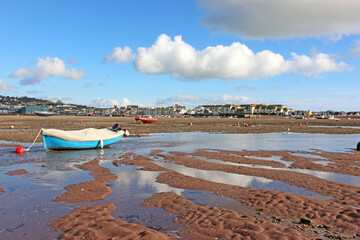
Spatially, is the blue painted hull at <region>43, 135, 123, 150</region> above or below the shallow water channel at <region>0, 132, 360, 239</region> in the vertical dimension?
above

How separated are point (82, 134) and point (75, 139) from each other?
981mm

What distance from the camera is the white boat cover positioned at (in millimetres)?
20969

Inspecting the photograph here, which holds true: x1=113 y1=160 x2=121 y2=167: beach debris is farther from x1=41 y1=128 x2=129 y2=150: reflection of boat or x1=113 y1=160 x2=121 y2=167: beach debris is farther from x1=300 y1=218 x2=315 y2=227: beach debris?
x1=300 y1=218 x2=315 y2=227: beach debris

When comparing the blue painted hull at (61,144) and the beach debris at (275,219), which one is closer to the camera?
the beach debris at (275,219)

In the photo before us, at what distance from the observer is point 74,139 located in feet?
70.5

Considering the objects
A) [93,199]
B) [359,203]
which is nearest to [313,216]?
[359,203]

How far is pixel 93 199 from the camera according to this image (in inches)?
379

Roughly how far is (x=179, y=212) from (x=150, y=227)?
1348mm

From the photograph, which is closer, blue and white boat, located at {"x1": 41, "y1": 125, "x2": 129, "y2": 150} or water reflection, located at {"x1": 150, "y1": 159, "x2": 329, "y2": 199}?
water reflection, located at {"x1": 150, "y1": 159, "x2": 329, "y2": 199}

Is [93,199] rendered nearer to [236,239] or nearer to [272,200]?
[236,239]

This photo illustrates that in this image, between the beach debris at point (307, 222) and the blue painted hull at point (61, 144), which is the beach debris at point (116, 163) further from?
the beach debris at point (307, 222)

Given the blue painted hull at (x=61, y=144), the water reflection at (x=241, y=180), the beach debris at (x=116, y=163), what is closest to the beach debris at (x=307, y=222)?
the water reflection at (x=241, y=180)

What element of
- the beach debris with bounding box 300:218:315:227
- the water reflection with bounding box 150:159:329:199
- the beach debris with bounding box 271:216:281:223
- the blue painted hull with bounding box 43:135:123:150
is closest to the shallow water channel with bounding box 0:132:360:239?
the water reflection with bounding box 150:159:329:199

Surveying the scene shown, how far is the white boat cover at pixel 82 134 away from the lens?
21.0 metres
